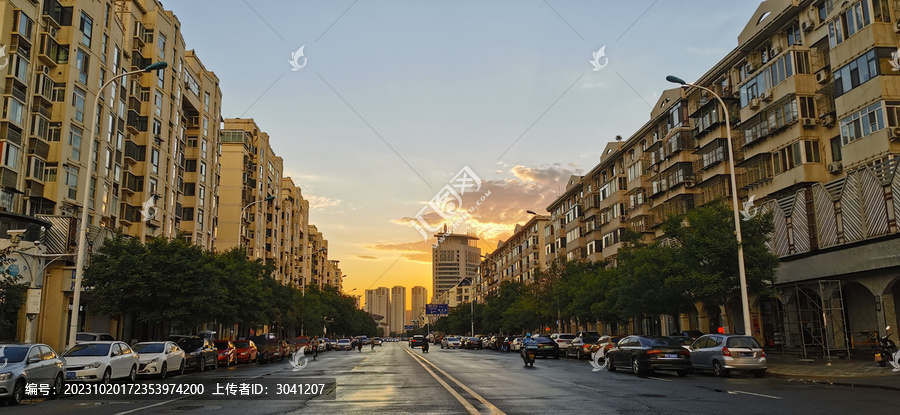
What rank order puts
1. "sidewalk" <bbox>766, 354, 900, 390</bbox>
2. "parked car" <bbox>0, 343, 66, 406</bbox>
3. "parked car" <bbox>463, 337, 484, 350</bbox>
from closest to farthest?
1. "parked car" <bbox>0, 343, 66, 406</bbox>
2. "sidewalk" <bbox>766, 354, 900, 390</bbox>
3. "parked car" <bbox>463, 337, 484, 350</bbox>

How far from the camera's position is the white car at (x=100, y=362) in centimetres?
1828

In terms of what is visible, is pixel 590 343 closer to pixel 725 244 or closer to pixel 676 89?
pixel 725 244

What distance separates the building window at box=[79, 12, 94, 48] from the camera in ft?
130

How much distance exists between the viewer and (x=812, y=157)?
113 ft

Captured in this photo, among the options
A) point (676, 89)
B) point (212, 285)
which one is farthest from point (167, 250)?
point (676, 89)

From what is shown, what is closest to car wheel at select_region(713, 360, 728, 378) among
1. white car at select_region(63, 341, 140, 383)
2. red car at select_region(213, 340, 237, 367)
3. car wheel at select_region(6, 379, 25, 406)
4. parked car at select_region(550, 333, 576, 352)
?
white car at select_region(63, 341, 140, 383)

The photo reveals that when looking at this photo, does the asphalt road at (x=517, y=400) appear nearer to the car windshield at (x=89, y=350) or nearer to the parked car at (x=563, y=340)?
the car windshield at (x=89, y=350)

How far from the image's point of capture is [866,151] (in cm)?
2975

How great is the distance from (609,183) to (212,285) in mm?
43393

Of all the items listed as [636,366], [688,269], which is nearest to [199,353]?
[636,366]

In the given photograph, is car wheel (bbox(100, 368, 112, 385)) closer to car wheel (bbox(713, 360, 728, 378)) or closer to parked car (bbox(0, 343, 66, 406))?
parked car (bbox(0, 343, 66, 406))

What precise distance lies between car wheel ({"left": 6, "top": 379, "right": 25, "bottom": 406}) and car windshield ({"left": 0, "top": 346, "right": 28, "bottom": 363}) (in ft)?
2.09

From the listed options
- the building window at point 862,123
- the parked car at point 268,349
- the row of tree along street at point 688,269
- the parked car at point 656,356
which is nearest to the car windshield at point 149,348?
the parked car at point 268,349

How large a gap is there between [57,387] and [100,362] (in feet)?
7.87
